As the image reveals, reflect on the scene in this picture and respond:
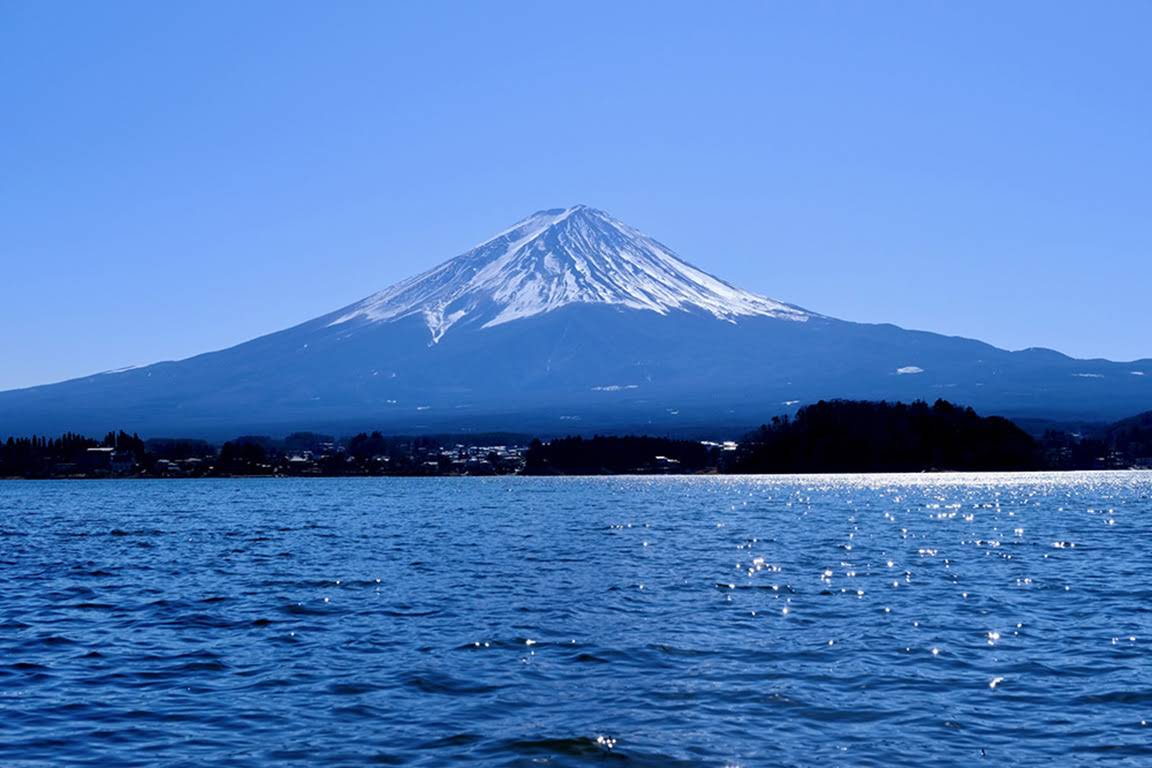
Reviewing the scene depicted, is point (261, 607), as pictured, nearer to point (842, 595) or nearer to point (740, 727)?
point (842, 595)

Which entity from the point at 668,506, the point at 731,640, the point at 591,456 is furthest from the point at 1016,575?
the point at 591,456

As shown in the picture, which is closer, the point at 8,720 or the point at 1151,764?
the point at 1151,764

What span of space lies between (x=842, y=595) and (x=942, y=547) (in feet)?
64.4

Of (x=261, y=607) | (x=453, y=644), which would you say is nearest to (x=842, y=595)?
(x=453, y=644)

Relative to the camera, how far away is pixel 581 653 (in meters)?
25.2

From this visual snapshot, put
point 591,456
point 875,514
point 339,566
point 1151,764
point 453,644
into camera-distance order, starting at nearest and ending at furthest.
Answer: point 1151,764 < point 453,644 < point 339,566 < point 875,514 < point 591,456

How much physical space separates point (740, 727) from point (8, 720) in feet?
36.8

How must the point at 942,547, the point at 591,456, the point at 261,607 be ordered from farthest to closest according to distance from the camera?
the point at 591,456
the point at 942,547
the point at 261,607

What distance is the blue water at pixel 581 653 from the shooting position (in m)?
18.3

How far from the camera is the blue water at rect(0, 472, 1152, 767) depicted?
18297 millimetres

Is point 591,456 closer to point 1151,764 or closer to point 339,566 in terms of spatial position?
point 339,566

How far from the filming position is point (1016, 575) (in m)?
39.8

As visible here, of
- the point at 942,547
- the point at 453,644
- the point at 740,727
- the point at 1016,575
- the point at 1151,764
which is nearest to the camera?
the point at 1151,764

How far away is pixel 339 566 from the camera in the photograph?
45.3 meters
